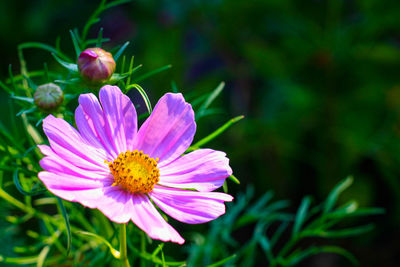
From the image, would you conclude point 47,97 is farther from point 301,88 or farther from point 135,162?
point 301,88

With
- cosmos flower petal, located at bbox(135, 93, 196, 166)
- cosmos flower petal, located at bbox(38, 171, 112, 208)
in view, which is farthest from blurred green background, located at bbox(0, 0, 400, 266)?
cosmos flower petal, located at bbox(38, 171, 112, 208)

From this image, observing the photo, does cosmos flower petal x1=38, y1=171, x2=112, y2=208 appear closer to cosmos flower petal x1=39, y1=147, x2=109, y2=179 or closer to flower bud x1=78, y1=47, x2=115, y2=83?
cosmos flower petal x1=39, y1=147, x2=109, y2=179

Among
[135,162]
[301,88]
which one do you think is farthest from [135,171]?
[301,88]

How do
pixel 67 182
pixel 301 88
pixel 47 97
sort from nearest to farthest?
1. pixel 67 182
2. pixel 47 97
3. pixel 301 88

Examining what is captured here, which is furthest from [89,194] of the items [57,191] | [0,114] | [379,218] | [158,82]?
[0,114]

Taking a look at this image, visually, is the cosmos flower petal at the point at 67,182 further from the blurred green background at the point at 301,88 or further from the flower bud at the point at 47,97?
the blurred green background at the point at 301,88

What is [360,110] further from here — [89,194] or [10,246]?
[89,194]
